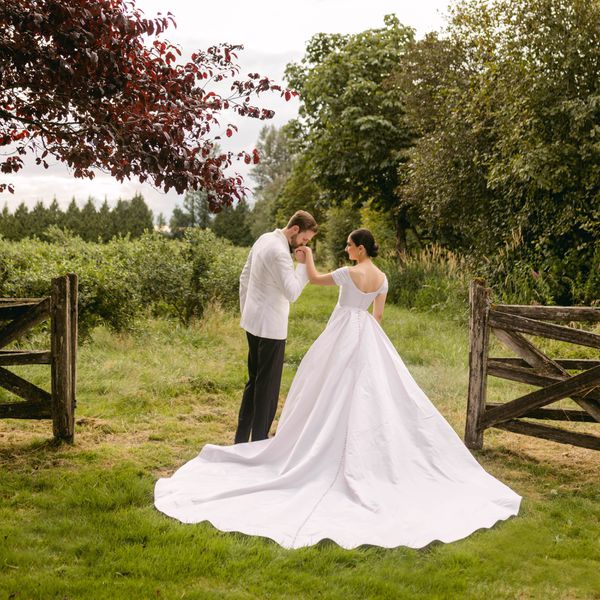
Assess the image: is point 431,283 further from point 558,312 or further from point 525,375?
point 558,312

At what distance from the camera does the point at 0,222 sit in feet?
140

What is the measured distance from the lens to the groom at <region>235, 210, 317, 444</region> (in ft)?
20.2

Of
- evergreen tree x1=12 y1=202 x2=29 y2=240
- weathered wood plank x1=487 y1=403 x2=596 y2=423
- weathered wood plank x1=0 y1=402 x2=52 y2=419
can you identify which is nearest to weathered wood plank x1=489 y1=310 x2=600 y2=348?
weathered wood plank x1=487 y1=403 x2=596 y2=423

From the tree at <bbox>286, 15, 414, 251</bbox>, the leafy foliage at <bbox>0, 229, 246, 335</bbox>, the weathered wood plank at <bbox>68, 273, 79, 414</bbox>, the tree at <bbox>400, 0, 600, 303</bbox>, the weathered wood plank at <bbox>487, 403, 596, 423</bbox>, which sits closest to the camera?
the weathered wood plank at <bbox>487, 403, 596, 423</bbox>

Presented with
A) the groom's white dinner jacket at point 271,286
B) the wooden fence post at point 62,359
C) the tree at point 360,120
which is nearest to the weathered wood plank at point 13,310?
the wooden fence post at point 62,359

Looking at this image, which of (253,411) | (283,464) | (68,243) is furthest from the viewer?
(68,243)

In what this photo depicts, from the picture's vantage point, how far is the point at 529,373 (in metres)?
6.59

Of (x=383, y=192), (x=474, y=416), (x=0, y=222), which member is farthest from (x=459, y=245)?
(x=0, y=222)

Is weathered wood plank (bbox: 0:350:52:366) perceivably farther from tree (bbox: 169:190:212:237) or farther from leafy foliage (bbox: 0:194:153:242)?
tree (bbox: 169:190:212:237)

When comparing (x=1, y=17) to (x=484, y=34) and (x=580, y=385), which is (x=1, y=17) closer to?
(x=580, y=385)

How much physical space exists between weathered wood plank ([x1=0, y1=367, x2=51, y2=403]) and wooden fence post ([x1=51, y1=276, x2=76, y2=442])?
129 millimetres

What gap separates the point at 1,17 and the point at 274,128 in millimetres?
71540

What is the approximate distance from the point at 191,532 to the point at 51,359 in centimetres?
286

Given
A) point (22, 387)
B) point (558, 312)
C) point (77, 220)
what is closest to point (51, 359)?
point (22, 387)
